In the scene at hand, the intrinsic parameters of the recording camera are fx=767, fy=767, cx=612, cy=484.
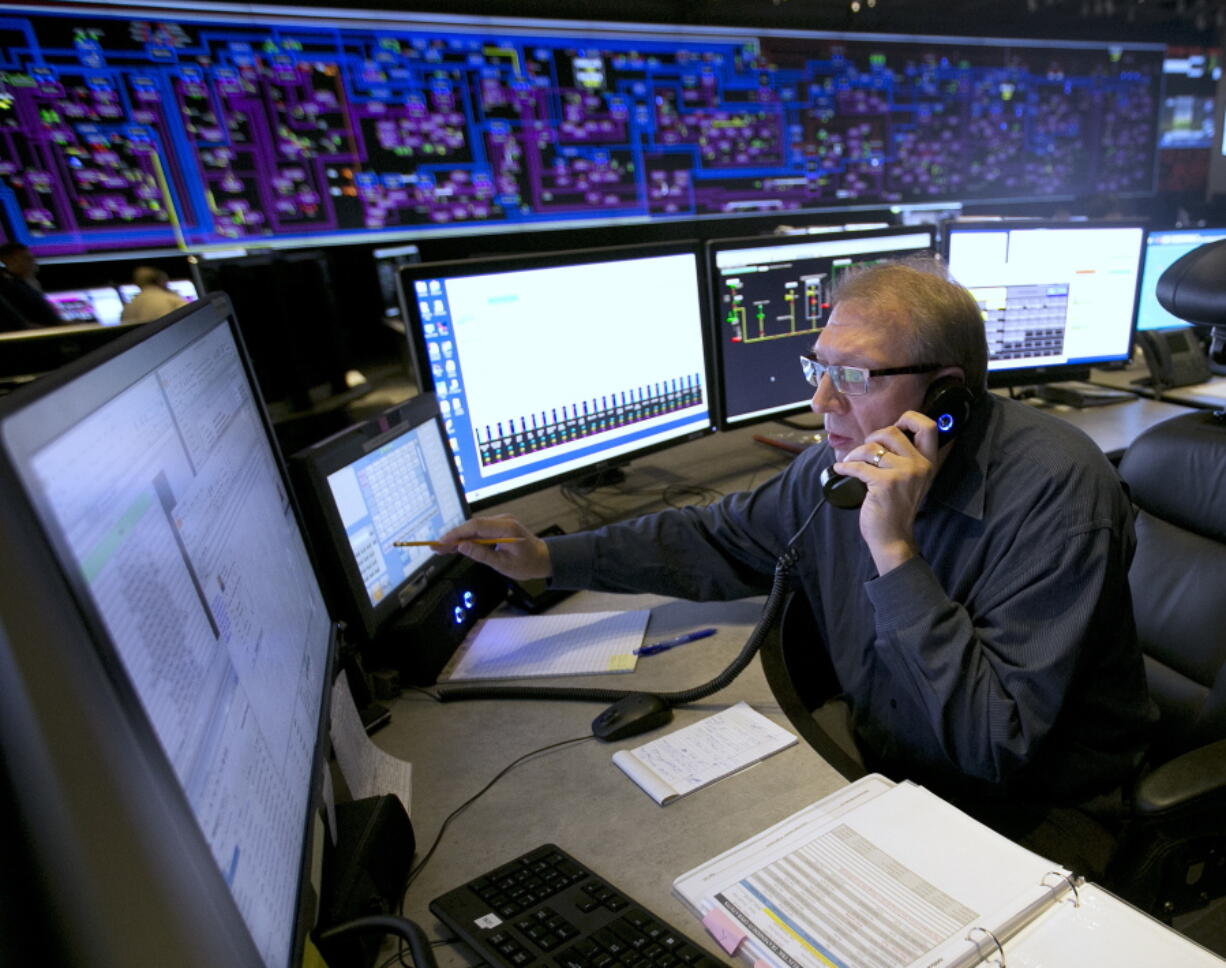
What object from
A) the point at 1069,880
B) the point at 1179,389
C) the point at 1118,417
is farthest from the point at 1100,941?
the point at 1179,389

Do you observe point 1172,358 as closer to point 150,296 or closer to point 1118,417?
point 1118,417

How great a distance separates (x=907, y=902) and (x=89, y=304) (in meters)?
4.03

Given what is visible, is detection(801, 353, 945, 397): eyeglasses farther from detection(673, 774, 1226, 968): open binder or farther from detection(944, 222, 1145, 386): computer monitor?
detection(944, 222, 1145, 386): computer monitor

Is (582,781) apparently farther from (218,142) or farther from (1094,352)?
(218,142)

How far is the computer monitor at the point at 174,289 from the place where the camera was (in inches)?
139

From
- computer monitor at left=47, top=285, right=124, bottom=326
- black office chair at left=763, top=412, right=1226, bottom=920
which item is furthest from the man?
computer monitor at left=47, top=285, right=124, bottom=326

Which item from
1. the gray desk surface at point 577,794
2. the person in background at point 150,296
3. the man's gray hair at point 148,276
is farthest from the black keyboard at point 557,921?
the man's gray hair at point 148,276

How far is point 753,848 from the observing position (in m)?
0.78

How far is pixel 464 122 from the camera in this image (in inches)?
161

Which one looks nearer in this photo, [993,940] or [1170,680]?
[993,940]

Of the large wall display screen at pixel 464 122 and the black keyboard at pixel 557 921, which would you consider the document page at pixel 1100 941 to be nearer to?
the black keyboard at pixel 557 921

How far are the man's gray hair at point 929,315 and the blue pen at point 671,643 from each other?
512mm

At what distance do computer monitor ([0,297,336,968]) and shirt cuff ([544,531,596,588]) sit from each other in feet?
2.10

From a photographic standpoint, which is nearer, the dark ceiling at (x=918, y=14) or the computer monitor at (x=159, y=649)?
the computer monitor at (x=159, y=649)
